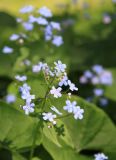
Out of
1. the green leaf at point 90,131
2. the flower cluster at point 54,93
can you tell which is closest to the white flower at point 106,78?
the green leaf at point 90,131

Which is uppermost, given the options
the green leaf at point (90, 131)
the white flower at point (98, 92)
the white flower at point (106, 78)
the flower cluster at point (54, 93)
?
the white flower at point (106, 78)

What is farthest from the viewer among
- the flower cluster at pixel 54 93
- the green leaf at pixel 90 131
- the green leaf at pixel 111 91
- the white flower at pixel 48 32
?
the green leaf at pixel 111 91

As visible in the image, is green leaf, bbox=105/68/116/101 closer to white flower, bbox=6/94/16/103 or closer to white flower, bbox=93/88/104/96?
white flower, bbox=93/88/104/96

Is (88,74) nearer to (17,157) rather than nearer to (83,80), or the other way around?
(83,80)

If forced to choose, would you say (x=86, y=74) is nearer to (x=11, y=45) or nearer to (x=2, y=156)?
(x=11, y=45)

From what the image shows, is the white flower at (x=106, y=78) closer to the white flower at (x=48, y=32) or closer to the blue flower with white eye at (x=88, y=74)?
the blue flower with white eye at (x=88, y=74)

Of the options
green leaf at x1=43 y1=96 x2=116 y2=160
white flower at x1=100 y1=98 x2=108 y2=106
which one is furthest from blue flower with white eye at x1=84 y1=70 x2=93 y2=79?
green leaf at x1=43 y1=96 x2=116 y2=160
